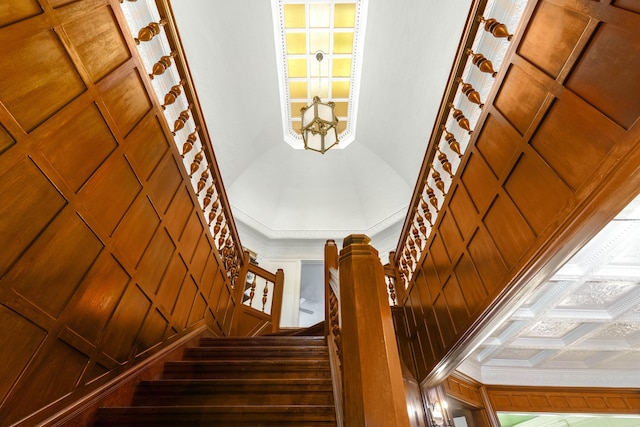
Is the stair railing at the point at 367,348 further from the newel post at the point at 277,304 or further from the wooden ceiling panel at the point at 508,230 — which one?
A: the newel post at the point at 277,304

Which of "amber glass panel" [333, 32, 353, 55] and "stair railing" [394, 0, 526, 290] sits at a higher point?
"amber glass panel" [333, 32, 353, 55]

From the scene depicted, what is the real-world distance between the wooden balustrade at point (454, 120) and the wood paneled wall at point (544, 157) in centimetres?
14

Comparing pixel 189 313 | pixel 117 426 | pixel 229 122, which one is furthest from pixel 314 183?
pixel 117 426

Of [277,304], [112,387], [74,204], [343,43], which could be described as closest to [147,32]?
[74,204]

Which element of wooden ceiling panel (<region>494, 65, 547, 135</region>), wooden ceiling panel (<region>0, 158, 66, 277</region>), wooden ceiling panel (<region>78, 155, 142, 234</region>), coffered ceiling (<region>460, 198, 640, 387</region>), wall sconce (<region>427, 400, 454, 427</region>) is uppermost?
wooden ceiling panel (<region>494, 65, 547, 135</region>)

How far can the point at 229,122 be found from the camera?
5633 mm

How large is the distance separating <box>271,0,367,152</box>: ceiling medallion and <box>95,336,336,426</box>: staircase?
9.80 feet

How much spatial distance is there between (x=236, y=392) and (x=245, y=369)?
0.32 m

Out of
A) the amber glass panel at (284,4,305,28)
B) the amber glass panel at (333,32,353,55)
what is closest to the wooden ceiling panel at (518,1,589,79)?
the amber glass panel at (333,32,353,55)

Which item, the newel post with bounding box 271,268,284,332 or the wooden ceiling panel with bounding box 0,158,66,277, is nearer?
the wooden ceiling panel with bounding box 0,158,66,277

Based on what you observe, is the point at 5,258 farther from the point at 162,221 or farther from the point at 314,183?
the point at 314,183

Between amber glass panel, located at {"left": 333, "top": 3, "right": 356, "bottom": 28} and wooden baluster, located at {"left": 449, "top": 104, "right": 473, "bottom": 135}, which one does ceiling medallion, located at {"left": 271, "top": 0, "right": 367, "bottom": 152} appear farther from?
wooden baluster, located at {"left": 449, "top": 104, "right": 473, "bottom": 135}

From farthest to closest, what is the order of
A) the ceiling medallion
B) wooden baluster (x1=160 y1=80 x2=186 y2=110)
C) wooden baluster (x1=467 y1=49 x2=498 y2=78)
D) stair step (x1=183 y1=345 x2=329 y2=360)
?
the ceiling medallion < stair step (x1=183 y1=345 x2=329 y2=360) < wooden baluster (x1=160 y1=80 x2=186 y2=110) < wooden baluster (x1=467 y1=49 x2=498 y2=78)

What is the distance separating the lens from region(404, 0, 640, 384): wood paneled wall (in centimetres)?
123
